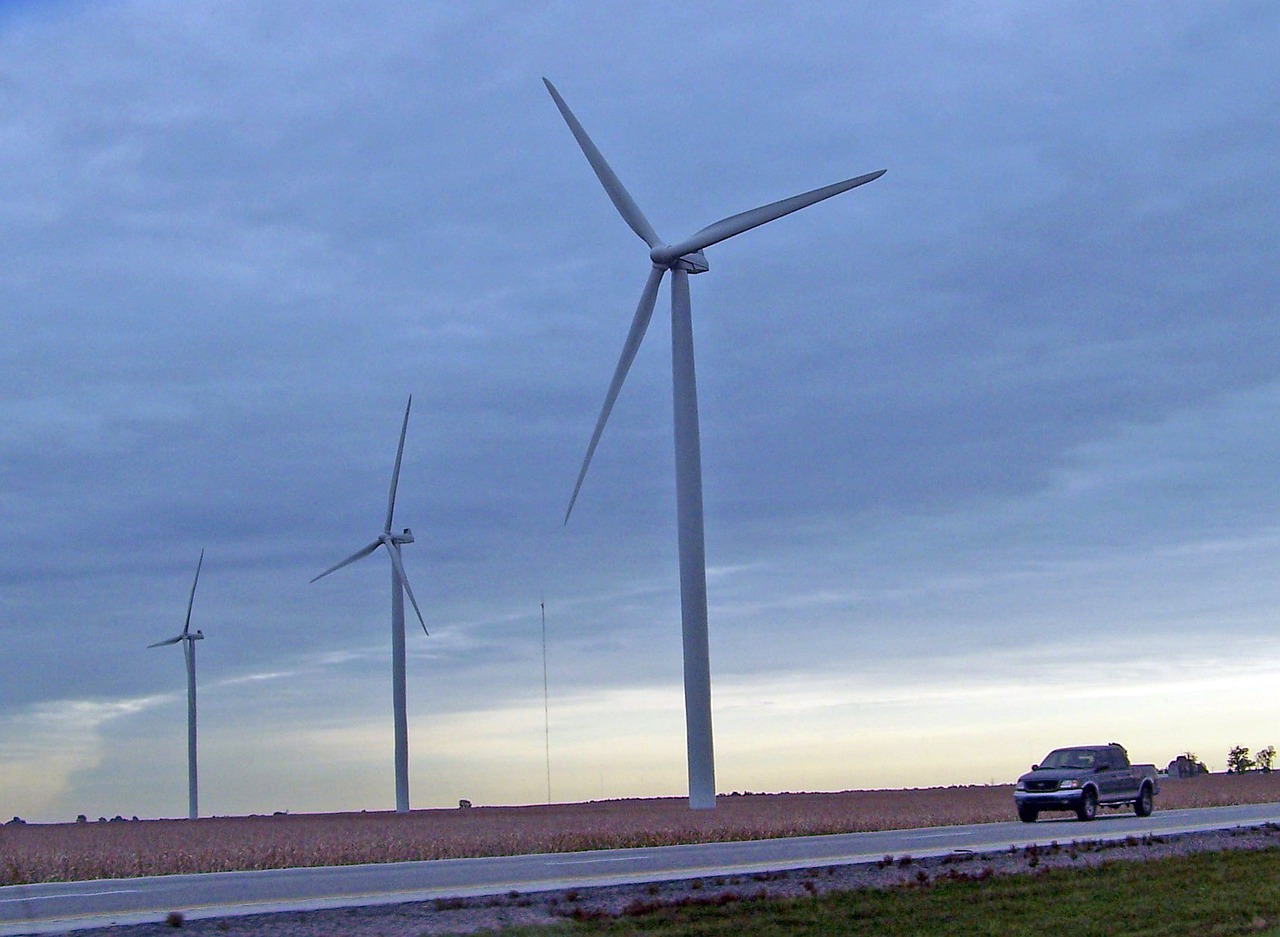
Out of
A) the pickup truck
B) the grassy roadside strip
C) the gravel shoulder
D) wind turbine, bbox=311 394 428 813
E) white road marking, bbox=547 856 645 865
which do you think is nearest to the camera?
the gravel shoulder

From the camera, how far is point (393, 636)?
3327 inches

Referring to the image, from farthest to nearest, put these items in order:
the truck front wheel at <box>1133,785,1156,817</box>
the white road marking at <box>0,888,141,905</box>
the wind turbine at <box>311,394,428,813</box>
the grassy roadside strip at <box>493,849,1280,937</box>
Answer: the wind turbine at <box>311,394,428,813</box>, the truck front wheel at <box>1133,785,1156,817</box>, the white road marking at <box>0,888,141,905</box>, the grassy roadside strip at <box>493,849,1280,937</box>

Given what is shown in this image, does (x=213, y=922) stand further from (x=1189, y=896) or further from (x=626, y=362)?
(x=626, y=362)

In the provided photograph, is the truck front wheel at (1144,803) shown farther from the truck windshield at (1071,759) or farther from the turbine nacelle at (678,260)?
the turbine nacelle at (678,260)

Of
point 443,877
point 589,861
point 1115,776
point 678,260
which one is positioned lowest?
point 589,861

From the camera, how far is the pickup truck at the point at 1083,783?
45.3 m

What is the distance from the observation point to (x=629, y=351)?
168 feet

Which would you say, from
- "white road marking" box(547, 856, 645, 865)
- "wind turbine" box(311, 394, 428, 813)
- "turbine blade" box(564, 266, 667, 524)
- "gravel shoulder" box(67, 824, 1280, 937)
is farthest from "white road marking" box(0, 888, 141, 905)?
"wind turbine" box(311, 394, 428, 813)

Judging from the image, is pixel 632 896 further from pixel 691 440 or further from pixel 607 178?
pixel 607 178

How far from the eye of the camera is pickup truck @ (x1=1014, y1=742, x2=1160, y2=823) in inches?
1785

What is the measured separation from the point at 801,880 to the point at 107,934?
37.5ft

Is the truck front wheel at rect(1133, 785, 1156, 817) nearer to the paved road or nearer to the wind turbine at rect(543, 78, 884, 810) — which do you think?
the paved road

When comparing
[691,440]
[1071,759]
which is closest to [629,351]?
[691,440]

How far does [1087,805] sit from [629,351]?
69.2ft
